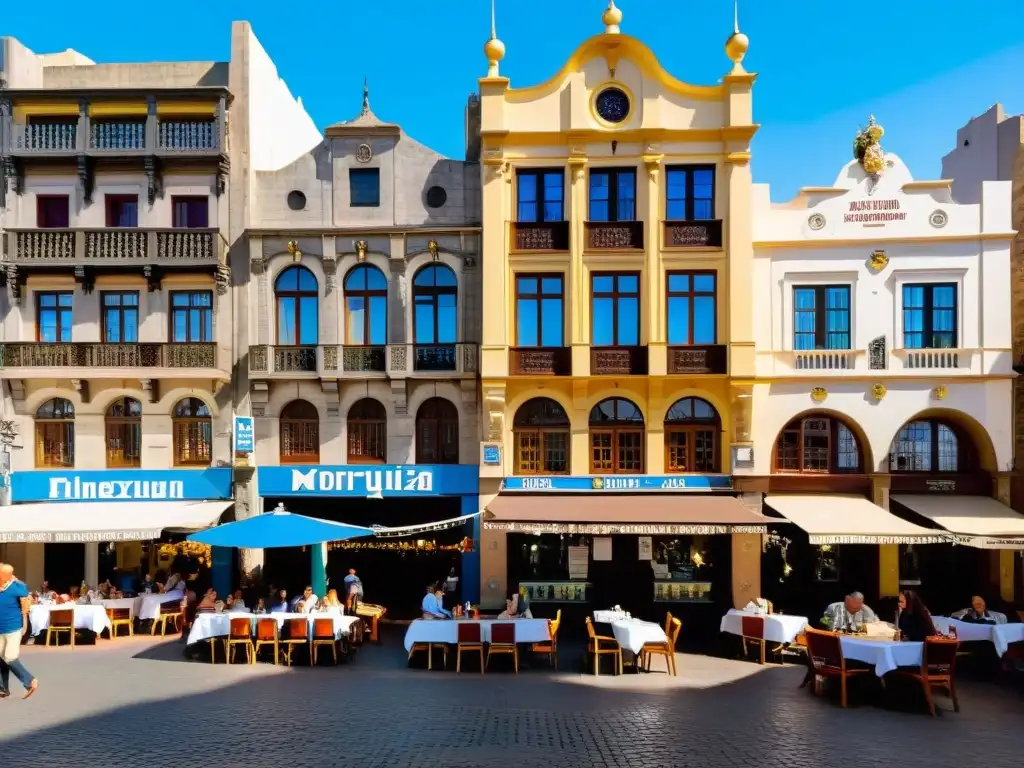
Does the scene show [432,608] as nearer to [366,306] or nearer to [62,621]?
[62,621]

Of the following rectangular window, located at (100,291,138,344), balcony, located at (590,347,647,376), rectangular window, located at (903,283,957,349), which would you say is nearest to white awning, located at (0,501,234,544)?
rectangular window, located at (100,291,138,344)

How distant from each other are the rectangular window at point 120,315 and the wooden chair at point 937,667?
18.9 m

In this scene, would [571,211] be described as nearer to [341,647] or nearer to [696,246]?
[696,246]

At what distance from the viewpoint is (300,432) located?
62.6 feet

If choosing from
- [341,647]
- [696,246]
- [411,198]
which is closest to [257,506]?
[341,647]

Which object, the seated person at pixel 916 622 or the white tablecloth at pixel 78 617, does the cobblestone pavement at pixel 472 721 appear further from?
the white tablecloth at pixel 78 617

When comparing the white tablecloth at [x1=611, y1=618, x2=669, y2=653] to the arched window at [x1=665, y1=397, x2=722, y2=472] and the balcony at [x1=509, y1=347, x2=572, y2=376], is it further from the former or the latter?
the balcony at [x1=509, y1=347, x2=572, y2=376]

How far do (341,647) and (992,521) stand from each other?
1493 cm

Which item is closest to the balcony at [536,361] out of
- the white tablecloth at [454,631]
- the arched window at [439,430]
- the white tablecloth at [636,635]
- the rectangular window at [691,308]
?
the arched window at [439,430]

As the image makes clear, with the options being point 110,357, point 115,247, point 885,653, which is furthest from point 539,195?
point 885,653

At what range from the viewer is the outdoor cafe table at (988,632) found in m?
12.7

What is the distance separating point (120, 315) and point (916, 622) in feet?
63.6

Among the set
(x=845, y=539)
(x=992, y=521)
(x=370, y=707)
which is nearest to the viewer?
(x=370, y=707)

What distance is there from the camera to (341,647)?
539 inches
